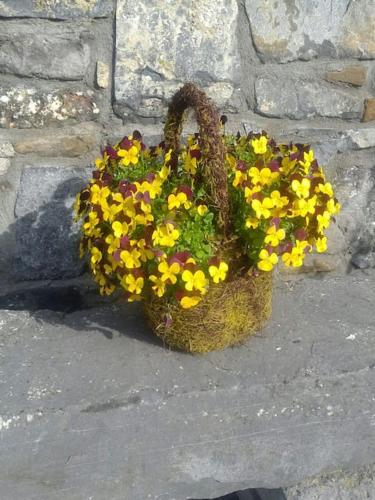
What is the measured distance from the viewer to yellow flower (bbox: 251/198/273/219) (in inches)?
49.9

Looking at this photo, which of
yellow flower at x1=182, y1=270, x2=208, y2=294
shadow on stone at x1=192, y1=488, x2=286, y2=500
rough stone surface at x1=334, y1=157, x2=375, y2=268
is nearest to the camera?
yellow flower at x1=182, y1=270, x2=208, y2=294

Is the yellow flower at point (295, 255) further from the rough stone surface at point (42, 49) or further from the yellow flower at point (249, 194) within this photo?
the rough stone surface at point (42, 49)

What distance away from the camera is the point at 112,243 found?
4.35 feet

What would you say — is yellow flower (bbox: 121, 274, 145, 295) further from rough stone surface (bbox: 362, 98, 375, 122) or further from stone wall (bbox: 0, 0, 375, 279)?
rough stone surface (bbox: 362, 98, 375, 122)

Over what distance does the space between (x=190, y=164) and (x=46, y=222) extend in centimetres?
52

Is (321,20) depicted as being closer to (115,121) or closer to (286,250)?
(115,121)

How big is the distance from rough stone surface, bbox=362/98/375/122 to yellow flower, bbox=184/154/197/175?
0.72 m

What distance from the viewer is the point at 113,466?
130 cm

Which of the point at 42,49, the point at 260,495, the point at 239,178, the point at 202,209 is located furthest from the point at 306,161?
the point at 260,495

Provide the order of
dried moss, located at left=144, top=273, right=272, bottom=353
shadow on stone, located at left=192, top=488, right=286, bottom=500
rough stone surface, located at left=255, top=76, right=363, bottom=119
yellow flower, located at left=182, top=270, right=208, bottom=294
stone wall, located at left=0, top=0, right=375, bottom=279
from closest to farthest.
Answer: yellow flower, located at left=182, top=270, right=208, bottom=294
dried moss, located at left=144, top=273, right=272, bottom=353
shadow on stone, located at left=192, top=488, right=286, bottom=500
stone wall, located at left=0, top=0, right=375, bottom=279
rough stone surface, located at left=255, top=76, right=363, bottom=119

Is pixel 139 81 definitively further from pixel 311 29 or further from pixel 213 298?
pixel 213 298

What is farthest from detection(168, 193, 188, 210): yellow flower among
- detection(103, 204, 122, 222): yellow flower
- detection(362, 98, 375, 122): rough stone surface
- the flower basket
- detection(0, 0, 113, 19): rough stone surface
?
detection(362, 98, 375, 122): rough stone surface

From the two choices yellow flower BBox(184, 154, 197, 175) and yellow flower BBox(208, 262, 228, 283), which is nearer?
yellow flower BBox(208, 262, 228, 283)

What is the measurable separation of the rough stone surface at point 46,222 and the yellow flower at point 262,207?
607 millimetres
